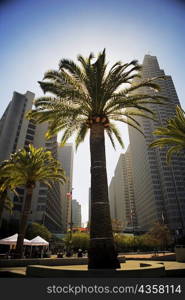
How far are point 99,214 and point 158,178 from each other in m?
109

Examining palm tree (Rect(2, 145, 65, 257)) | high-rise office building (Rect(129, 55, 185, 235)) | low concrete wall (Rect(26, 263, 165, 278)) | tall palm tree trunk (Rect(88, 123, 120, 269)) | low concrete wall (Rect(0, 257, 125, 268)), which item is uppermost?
high-rise office building (Rect(129, 55, 185, 235))

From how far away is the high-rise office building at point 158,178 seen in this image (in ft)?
326

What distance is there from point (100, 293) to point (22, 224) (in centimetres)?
1666

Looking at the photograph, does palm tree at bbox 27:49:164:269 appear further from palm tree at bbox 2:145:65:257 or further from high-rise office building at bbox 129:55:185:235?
high-rise office building at bbox 129:55:185:235

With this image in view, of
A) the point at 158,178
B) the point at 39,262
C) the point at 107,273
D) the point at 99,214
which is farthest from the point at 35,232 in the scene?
the point at 158,178

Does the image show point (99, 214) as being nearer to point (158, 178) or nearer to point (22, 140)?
point (22, 140)

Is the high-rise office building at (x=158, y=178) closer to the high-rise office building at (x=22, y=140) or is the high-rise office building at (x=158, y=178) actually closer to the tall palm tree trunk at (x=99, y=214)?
the high-rise office building at (x=22, y=140)

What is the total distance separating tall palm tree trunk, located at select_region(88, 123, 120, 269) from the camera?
8656mm

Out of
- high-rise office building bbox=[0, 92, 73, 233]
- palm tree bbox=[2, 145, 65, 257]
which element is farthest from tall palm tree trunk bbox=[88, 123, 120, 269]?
high-rise office building bbox=[0, 92, 73, 233]

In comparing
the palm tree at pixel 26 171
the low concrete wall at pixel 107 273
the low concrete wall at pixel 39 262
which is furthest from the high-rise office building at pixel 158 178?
the low concrete wall at pixel 107 273

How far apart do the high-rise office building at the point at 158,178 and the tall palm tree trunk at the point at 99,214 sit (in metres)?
78.9

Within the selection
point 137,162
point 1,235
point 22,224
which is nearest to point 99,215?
point 22,224

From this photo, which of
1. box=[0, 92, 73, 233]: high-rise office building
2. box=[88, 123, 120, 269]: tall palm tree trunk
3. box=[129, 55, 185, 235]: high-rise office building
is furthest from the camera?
box=[129, 55, 185, 235]: high-rise office building

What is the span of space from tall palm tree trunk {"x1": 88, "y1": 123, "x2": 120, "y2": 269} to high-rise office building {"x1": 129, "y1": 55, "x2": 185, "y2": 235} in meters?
78.9
